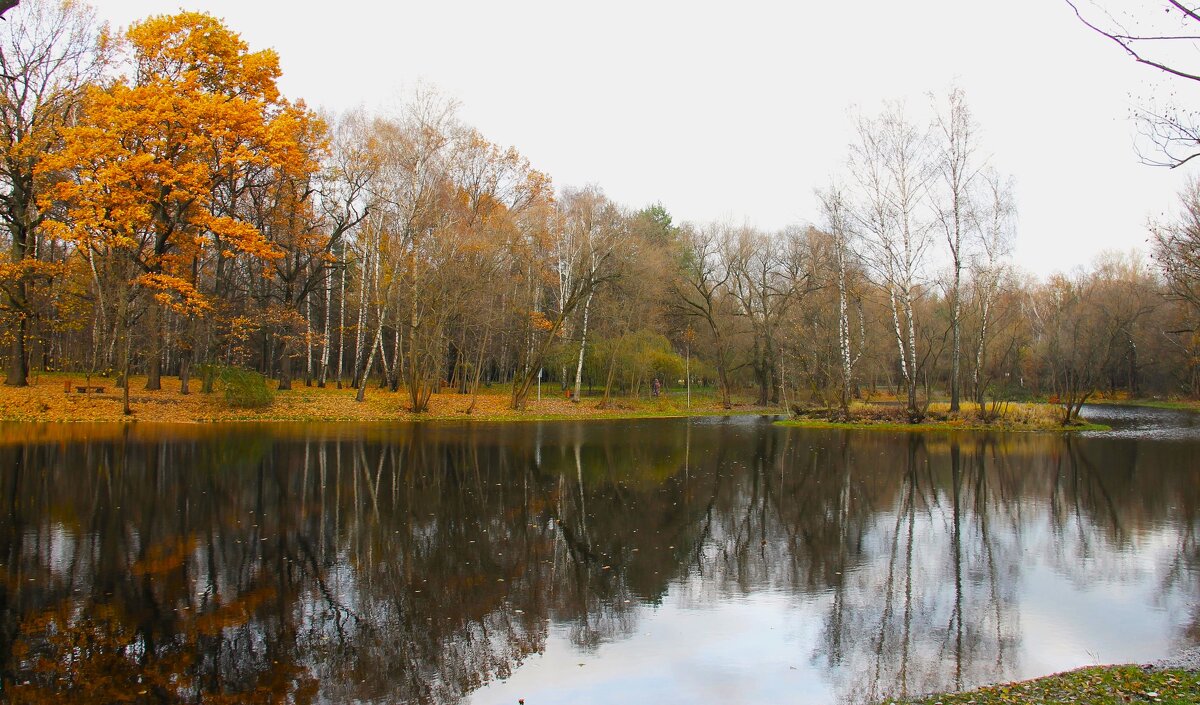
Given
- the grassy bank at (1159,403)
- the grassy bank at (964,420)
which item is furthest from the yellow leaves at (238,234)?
the grassy bank at (1159,403)

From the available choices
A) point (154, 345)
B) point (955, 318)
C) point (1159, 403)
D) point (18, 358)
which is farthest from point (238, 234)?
point (1159, 403)

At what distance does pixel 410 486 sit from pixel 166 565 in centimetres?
623

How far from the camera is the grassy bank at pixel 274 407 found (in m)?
26.4

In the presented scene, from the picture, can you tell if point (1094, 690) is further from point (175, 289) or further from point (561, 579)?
point (175, 289)

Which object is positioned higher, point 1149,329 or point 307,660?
point 1149,329

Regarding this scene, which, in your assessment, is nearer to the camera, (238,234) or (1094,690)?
(1094,690)

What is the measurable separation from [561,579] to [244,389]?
83.5 feet

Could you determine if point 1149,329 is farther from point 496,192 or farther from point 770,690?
point 770,690

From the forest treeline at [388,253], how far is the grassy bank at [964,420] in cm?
95

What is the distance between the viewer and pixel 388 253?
119ft

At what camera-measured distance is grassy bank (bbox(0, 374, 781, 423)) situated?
26438 mm

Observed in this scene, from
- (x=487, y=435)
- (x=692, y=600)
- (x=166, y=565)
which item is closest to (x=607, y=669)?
(x=692, y=600)

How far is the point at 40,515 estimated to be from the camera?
1141 centimetres

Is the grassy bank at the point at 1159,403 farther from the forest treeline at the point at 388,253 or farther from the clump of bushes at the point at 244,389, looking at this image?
the clump of bushes at the point at 244,389
